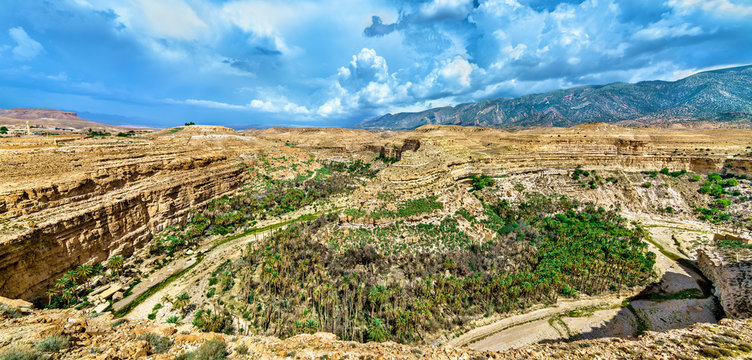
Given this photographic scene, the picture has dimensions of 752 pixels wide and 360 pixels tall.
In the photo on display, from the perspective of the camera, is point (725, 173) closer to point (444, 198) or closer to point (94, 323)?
point (444, 198)

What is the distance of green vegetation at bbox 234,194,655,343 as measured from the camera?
1842 cm

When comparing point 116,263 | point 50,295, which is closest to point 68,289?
point 50,295

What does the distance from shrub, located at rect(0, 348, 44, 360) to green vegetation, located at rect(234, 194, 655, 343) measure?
10735 millimetres

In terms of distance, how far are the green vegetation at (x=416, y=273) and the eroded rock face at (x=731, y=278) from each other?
4003 millimetres

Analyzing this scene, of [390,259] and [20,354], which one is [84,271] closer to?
[20,354]

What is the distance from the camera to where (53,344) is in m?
7.40

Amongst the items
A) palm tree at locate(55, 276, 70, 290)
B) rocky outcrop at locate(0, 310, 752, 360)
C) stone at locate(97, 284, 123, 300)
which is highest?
rocky outcrop at locate(0, 310, 752, 360)

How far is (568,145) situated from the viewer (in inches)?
1783

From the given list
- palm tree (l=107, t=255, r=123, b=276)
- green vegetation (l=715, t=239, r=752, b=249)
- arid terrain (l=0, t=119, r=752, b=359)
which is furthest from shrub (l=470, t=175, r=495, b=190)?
palm tree (l=107, t=255, r=123, b=276)

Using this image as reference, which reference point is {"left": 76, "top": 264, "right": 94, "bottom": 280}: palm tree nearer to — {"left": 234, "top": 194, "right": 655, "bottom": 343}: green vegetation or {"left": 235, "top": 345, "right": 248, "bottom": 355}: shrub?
{"left": 234, "top": 194, "right": 655, "bottom": 343}: green vegetation

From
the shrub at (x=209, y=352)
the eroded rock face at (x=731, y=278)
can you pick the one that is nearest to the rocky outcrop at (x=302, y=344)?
the shrub at (x=209, y=352)

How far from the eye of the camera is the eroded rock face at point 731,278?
17188 mm

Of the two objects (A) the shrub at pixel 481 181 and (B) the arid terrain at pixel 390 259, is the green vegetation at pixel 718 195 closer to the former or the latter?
(B) the arid terrain at pixel 390 259

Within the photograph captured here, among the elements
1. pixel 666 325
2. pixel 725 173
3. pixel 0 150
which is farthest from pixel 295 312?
pixel 725 173
